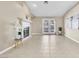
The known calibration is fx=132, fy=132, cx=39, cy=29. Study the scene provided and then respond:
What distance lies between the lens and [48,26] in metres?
17.8

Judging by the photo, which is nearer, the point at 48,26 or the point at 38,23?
the point at 38,23

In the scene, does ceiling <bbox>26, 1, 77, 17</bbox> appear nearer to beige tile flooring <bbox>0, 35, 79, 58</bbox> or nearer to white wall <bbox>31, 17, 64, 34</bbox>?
beige tile flooring <bbox>0, 35, 79, 58</bbox>

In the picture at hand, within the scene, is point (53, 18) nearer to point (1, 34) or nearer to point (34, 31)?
point (34, 31)

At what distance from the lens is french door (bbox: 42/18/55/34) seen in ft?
57.6

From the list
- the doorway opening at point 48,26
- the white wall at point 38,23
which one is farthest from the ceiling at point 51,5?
the doorway opening at point 48,26

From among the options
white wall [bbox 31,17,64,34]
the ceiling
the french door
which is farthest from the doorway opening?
the ceiling

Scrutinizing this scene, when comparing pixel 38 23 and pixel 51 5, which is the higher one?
pixel 51 5

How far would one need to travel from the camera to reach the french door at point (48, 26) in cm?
1755

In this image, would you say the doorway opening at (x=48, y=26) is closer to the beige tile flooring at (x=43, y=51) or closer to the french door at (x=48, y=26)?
the french door at (x=48, y=26)

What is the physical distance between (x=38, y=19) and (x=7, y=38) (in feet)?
38.9

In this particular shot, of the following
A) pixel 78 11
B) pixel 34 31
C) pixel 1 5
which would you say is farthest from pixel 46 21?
pixel 1 5

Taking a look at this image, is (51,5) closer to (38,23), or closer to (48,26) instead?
(38,23)

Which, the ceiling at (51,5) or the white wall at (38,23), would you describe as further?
the white wall at (38,23)

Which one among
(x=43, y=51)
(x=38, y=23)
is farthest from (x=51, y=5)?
(x=38, y=23)
